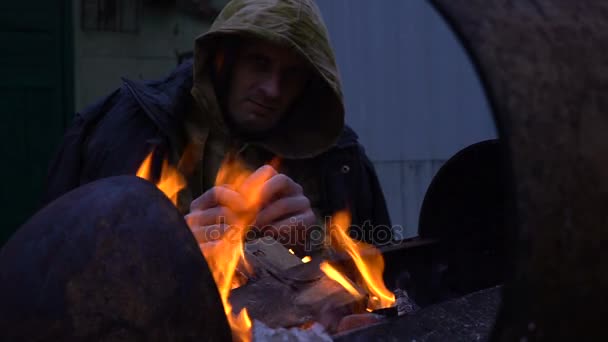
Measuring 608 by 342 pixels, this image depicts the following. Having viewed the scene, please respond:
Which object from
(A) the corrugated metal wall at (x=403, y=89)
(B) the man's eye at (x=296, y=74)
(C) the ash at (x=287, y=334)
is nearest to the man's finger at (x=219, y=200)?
(C) the ash at (x=287, y=334)

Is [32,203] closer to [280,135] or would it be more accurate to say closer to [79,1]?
[79,1]

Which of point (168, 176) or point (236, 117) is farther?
point (236, 117)

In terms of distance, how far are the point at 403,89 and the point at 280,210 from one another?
398 centimetres

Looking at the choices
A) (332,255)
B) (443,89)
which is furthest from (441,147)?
(332,255)

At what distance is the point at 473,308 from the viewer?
212 cm

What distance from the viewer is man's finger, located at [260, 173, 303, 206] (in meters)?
2.37

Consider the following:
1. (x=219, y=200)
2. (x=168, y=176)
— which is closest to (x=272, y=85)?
(x=168, y=176)

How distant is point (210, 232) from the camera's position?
2156 mm

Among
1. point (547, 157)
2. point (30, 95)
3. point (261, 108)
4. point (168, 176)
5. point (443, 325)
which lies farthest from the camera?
point (30, 95)

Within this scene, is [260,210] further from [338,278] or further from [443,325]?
[443,325]

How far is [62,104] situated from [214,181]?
273cm

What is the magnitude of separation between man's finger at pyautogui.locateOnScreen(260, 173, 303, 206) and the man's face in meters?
0.63

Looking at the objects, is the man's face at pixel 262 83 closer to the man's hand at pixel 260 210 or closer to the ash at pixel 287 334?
the man's hand at pixel 260 210

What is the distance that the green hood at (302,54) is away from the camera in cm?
290
